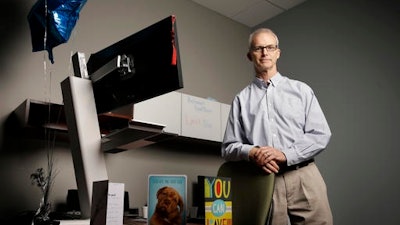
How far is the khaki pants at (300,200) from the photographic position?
1411 millimetres

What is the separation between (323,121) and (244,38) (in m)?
2.41

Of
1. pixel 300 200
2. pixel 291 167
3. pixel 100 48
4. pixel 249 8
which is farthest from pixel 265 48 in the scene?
pixel 249 8

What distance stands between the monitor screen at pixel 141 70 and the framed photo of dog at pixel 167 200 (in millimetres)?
242

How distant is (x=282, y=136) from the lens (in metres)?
1.57

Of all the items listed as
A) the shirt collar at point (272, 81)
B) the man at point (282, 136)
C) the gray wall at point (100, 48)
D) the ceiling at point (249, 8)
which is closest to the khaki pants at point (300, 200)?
the man at point (282, 136)

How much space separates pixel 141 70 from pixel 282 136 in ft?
2.72

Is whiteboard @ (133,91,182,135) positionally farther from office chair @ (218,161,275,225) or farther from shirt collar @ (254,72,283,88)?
office chair @ (218,161,275,225)

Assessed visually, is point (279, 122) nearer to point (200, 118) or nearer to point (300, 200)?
point (300, 200)

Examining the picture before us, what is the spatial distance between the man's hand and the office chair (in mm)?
34

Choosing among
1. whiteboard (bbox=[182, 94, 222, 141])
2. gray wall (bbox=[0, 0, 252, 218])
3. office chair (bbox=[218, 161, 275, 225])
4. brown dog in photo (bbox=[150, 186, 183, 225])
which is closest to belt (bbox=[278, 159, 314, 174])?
office chair (bbox=[218, 161, 275, 225])

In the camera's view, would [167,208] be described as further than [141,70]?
No

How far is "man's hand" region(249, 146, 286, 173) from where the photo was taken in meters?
1.30

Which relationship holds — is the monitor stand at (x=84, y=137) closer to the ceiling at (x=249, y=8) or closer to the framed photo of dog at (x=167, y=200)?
the framed photo of dog at (x=167, y=200)

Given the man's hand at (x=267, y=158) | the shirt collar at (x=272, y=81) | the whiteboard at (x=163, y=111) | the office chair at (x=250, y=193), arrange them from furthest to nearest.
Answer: the whiteboard at (x=163, y=111) → the shirt collar at (x=272, y=81) → the man's hand at (x=267, y=158) → the office chair at (x=250, y=193)
